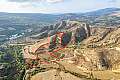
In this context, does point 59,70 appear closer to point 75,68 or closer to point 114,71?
point 75,68

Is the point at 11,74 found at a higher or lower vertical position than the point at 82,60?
lower

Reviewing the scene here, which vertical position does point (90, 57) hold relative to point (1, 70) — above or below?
above

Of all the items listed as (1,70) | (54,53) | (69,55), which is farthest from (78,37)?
(1,70)

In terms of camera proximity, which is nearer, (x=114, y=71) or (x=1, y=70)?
(x=114, y=71)

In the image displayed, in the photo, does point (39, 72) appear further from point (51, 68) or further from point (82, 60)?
point (82, 60)

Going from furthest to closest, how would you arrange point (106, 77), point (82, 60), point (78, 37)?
point (78, 37) < point (82, 60) < point (106, 77)

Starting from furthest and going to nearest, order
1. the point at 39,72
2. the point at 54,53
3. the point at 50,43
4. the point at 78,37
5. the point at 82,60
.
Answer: the point at 78,37 < the point at 50,43 < the point at 54,53 < the point at 82,60 < the point at 39,72

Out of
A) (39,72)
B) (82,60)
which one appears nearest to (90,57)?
(82,60)

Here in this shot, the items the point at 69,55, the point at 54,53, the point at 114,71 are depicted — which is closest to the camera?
the point at 114,71

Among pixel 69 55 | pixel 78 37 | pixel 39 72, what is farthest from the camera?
pixel 78 37
